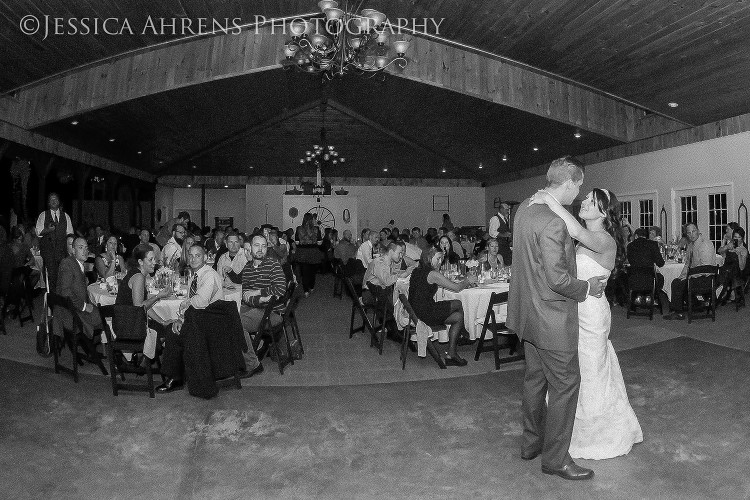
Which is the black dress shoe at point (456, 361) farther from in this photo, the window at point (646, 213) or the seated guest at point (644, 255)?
the window at point (646, 213)

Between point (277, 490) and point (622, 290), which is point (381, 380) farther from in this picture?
point (622, 290)

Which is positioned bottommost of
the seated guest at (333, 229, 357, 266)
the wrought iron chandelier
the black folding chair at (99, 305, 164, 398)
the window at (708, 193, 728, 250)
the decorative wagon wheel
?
the black folding chair at (99, 305, 164, 398)

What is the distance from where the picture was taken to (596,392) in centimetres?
305

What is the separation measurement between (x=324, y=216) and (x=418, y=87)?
9.55m

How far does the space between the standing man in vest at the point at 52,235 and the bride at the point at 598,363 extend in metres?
5.57

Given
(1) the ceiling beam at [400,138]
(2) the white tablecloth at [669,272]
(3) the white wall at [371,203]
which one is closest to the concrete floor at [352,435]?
(2) the white tablecloth at [669,272]

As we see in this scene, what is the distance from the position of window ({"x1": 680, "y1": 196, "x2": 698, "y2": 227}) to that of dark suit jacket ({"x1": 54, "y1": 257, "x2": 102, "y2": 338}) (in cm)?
1009

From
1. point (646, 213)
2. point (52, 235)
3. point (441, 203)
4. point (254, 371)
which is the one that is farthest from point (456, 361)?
point (441, 203)

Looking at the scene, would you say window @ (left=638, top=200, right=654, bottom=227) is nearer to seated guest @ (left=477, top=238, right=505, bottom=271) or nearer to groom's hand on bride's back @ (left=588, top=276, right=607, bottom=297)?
seated guest @ (left=477, top=238, right=505, bottom=271)

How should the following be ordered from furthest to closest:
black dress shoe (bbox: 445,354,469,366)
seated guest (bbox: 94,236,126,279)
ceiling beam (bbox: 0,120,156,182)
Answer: ceiling beam (bbox: 0,120,156,182) < seated guest (bbox: 94,236,126,279) < black dress shoe (bbox: 445,354,469,366)

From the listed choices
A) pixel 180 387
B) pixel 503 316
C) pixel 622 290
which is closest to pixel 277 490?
pixel 180 387

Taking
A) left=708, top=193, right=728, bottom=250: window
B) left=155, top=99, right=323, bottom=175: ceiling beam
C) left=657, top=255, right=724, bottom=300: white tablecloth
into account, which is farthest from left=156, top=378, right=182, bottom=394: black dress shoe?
left=155, top=99, right=323, bottom=175: ceiling beam

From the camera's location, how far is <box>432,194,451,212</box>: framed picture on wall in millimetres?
20781

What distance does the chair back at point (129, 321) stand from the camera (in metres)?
4.32
